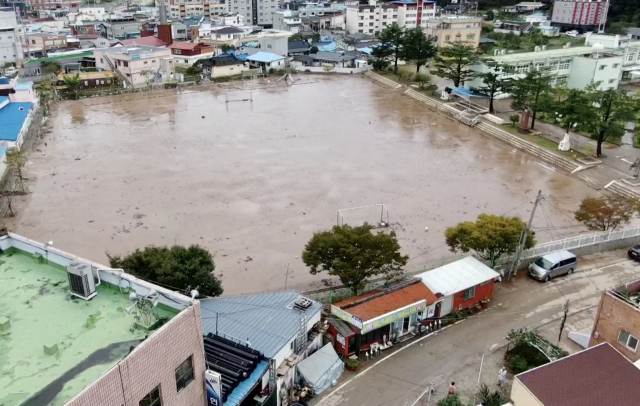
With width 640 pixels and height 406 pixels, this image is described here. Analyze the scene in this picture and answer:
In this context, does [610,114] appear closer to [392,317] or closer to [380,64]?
[392,317]

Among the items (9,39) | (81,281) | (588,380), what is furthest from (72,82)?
(588,380)

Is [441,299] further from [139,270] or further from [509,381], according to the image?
[139,270]

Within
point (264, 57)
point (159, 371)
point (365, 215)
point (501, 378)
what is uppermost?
point (159, 371)

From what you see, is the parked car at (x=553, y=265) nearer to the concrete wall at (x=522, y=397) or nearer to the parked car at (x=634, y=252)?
the parked car at (x=634, y=252)

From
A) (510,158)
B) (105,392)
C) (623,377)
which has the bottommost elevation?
(510,158)

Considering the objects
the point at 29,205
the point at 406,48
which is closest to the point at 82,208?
the point at 29,205

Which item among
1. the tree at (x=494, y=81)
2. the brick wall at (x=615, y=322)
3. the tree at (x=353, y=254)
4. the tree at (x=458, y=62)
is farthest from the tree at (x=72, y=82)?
the brick wall at (x=615, y=322)

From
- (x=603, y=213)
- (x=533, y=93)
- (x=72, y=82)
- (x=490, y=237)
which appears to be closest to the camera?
(x=490, y=237)
